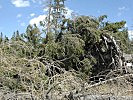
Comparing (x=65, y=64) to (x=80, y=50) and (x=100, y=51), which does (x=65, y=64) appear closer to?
(x=80, y=50)

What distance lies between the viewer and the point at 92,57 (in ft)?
37.3

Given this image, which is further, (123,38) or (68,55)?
(123,38)

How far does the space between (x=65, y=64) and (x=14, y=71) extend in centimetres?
495

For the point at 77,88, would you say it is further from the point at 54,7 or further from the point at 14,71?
the point at 54,7

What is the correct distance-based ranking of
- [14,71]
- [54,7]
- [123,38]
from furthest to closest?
[54,7]
[123,38]
[14,71]

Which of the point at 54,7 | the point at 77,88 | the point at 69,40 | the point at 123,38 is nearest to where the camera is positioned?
the point at 77,88

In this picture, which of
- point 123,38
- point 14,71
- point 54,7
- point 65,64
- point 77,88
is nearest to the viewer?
point 77,88

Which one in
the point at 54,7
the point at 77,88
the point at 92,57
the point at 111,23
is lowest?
the point at 77,88

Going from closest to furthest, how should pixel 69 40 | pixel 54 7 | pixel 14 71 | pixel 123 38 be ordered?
pixel 14 71, pixel 69 40, pixel 123 38, pixel 54 7

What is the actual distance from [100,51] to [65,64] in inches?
68.7

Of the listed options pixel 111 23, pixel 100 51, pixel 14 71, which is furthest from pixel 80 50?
pixel 14 71

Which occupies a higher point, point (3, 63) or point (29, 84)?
point (3, 63)

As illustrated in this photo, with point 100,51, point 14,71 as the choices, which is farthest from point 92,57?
point 14,71

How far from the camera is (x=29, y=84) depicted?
6.17 metres
